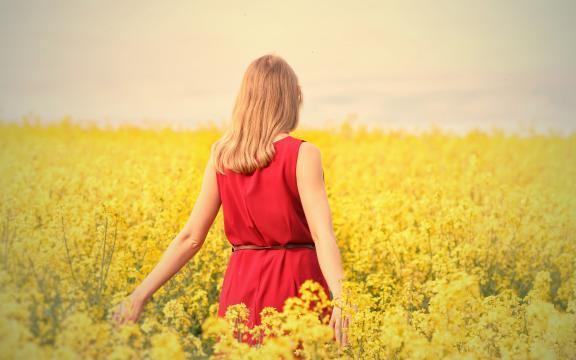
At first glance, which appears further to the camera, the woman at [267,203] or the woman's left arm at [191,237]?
the woman's left arm at [191,237]

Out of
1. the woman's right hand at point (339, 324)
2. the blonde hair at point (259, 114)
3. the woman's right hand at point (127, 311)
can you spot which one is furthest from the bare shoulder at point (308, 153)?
the woman's right hand at point (127, 311)

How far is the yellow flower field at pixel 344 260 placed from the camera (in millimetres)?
2611

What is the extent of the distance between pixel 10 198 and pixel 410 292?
8.29 ft

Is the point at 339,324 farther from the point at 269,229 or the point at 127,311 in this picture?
the point at 127,311

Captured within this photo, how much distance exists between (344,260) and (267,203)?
11.2 ft

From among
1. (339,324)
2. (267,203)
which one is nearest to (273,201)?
(267,203)

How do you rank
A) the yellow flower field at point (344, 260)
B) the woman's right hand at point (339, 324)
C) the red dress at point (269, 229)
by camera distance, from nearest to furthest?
the yellow flower field at point (344, 260)
the woman's right hand at point (339, 324)
the red dress at point (269, 229)

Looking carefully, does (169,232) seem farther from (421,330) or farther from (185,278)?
(421,330)

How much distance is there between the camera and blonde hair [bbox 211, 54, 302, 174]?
305 centimetres

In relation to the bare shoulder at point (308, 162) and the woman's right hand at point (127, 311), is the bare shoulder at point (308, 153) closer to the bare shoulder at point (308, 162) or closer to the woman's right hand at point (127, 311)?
the bare shoulder at point (308, 162)

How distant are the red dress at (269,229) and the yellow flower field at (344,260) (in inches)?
5.3

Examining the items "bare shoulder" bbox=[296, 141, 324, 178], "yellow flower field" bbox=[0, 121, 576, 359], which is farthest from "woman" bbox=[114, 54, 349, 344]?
"yellow flower field" bbox=[0, 121, 576, 359]

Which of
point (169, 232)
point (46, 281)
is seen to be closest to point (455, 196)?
point (169, 232)

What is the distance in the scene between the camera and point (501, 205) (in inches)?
271
